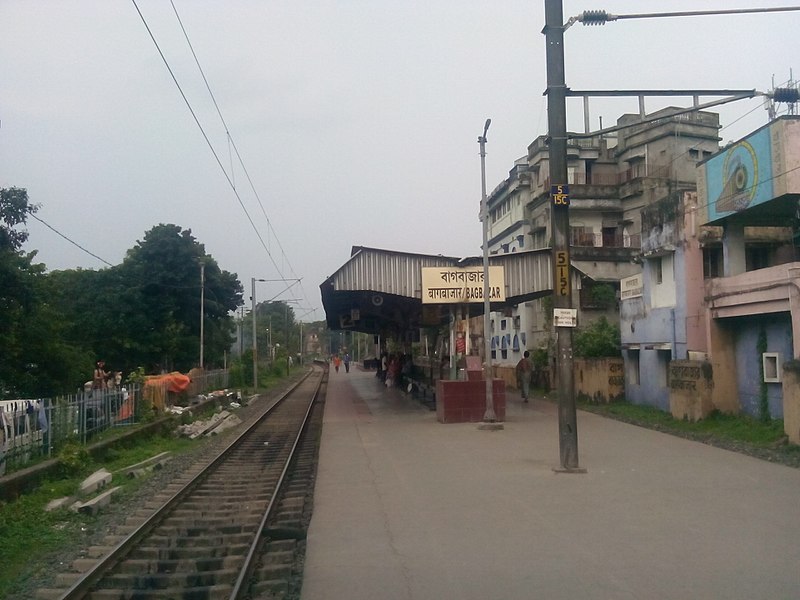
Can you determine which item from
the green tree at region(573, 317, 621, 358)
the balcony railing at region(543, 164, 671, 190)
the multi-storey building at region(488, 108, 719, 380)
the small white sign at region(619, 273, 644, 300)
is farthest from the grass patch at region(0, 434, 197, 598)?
the balcony railing at region(543, 164, 671, 190)

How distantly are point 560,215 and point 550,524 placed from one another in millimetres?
5469

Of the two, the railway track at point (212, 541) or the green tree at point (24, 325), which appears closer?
the railway track at point (212, 541)

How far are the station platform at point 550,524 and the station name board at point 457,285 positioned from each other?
732 cm

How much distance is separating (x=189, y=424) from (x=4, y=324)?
6.22 metres

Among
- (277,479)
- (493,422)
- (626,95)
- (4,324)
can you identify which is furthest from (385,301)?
(626,95)

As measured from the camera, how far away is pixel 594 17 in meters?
11.1

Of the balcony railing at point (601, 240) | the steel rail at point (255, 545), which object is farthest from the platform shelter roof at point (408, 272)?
the balcony railing at point (601, 240)

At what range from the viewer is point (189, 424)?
24578mm

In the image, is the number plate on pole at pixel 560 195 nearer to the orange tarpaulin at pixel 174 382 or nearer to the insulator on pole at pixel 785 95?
the insulator on pole at pixel 785 95

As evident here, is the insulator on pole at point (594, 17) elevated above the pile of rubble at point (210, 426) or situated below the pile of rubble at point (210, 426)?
above

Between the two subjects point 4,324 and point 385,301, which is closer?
point 4,324

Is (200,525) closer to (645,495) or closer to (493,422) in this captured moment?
(645,495)

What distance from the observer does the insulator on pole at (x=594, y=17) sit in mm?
11070

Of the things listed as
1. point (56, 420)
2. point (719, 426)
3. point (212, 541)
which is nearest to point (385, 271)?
point (719, 426)
